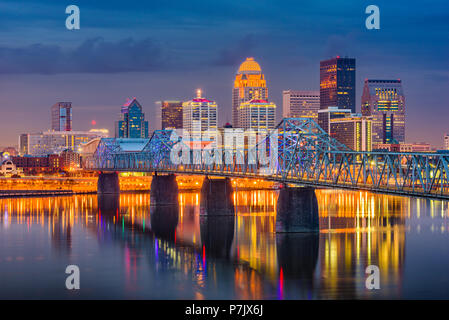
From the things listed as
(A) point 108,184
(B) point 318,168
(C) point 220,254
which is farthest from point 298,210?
(A) point 108,184

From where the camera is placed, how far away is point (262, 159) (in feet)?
375

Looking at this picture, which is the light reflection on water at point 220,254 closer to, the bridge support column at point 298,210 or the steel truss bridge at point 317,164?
the bridge support column at point 298,210

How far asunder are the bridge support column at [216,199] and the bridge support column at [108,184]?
64.3m

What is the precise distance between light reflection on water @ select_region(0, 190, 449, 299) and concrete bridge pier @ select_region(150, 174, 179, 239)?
1.54 feet

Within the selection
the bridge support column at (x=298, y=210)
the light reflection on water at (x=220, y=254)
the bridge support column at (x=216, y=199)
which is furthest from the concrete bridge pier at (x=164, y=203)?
the bridge support column at (x=298, y=210)

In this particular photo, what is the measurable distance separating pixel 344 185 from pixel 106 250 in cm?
2652

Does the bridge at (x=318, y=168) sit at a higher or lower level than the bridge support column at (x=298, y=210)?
higher

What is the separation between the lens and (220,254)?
76875mm

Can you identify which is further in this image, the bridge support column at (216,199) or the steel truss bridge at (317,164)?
the bridge support column at (216,199)

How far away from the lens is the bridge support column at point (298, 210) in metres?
84.3

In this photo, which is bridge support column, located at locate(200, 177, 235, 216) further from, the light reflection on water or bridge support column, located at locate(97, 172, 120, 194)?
bridge support column, located at locate(97, 172, 120, 194)

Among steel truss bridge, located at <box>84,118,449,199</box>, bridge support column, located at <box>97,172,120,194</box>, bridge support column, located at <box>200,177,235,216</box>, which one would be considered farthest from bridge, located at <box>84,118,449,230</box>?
bridge support column, located at <box>97,172,120,194</box>

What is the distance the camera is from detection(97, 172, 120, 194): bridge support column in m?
172

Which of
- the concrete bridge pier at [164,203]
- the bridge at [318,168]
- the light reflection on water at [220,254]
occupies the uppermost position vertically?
the bridge at [318,168]
